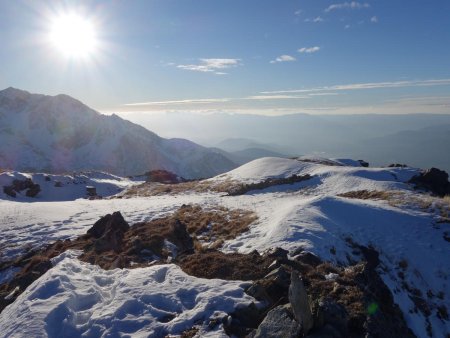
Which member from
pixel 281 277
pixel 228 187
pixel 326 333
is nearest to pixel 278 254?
pixel 281 277

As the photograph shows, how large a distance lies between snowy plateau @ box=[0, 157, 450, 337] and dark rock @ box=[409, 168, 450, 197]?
1.32 meters

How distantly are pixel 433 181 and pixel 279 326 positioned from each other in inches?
1421

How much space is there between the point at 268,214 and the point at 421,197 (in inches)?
568

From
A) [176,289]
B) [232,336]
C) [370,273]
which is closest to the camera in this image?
[232,336]

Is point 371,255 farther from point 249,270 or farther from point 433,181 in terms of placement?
point 433,181

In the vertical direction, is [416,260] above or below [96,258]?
below

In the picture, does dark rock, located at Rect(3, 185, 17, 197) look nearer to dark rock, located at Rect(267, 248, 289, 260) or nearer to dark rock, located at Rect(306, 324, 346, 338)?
dark rock, located at Rect(267, 248, 289, 260)

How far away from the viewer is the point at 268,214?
2719cm

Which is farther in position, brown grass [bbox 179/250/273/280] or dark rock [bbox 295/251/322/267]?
dark rock [bbox 295/251/322/267]

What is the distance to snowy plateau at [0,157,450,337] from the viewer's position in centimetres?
1066

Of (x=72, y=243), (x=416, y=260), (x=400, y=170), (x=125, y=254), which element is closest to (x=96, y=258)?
(x=125, y=254)

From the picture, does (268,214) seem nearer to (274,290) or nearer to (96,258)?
(96,258)

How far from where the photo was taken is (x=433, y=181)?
37969mm

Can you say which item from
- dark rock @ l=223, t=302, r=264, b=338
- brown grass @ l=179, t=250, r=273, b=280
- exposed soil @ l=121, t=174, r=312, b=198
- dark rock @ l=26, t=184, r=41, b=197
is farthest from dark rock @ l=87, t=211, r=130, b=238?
dark rock @ l=26, t=184, r=41, b=197
